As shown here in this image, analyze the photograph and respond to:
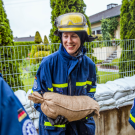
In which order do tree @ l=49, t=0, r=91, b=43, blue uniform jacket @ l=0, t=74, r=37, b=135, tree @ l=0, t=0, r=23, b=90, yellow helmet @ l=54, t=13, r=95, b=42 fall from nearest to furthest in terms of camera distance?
blue uniform jacket @ l=0, t=74, r=37, b=135 → yellow helmet @ l=54, t=13, r=95, b=42 → tree @ l=0, t=0, r=23, b=90 → tree @ l=49, t=0, r=91, b=43

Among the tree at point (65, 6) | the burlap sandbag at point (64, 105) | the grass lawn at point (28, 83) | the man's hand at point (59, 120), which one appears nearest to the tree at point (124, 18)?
the tree at point (65, 6)

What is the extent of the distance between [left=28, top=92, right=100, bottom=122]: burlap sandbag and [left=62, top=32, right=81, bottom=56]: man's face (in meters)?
0.55

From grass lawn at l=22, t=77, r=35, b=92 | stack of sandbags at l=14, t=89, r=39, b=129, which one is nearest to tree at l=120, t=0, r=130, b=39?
grass lawn at l=22, t=77, r=35, b=92

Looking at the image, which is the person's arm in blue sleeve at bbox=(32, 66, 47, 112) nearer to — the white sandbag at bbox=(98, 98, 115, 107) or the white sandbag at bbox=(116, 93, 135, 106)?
the white sandbag at bbox=(98, 98, 115, 107)

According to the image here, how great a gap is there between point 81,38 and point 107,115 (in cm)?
192

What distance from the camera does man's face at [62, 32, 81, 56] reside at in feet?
5.32

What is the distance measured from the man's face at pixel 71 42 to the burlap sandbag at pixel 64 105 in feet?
1.79

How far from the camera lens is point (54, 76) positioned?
64.1 inches

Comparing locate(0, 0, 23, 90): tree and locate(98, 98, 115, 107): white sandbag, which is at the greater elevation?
locate(0, 0, 23, 90): tree

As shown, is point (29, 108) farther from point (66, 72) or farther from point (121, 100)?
point (121, 100)

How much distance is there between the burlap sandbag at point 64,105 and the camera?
145cm

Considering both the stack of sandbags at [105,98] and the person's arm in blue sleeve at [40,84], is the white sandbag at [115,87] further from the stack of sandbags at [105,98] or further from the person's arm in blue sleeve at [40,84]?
the person's arm in blue sleeve at [40,84]

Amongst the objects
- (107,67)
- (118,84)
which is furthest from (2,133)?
(107,67)

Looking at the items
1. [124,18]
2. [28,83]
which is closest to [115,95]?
[28,83]
